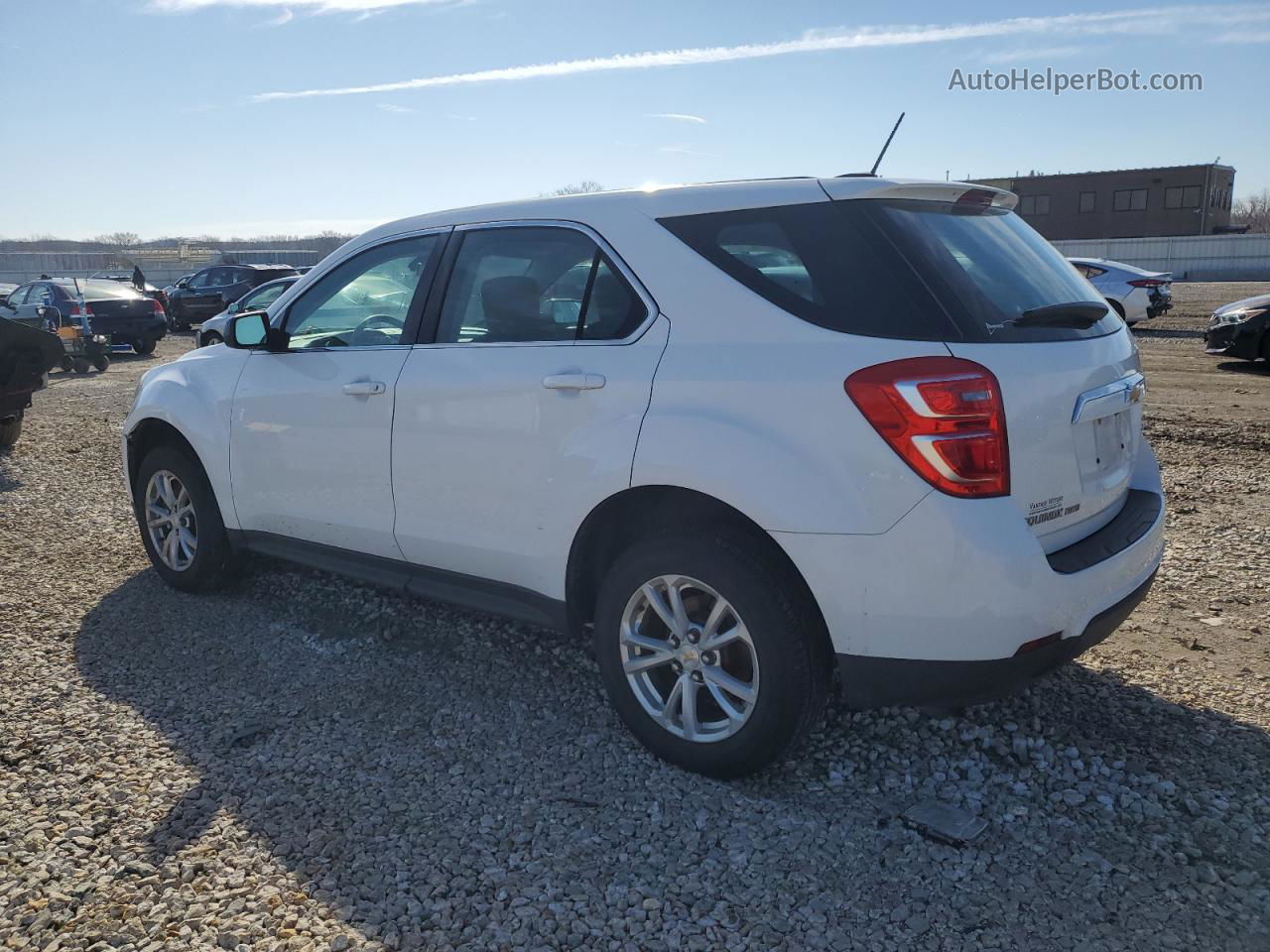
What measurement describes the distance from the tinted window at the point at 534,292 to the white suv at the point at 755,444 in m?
0.01

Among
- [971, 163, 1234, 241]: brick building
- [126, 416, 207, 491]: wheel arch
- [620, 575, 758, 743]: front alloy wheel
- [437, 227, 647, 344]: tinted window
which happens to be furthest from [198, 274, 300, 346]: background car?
[971, 163, 1234, 241]: brick building

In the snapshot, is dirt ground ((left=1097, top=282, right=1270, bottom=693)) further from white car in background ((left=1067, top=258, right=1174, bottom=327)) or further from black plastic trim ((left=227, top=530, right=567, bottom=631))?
white car in background ((left=1067, top=258, right=1174, bottom=327))

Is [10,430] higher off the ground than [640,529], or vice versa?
[640,529]

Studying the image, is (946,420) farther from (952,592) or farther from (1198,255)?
(1198,255)

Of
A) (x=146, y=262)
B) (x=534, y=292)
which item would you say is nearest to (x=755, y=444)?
(x=534, y=292)

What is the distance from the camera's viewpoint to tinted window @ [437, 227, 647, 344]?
356 cm

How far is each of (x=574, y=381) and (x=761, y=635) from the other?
1063 mm

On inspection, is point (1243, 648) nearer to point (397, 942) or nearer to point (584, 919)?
point (584, 919)

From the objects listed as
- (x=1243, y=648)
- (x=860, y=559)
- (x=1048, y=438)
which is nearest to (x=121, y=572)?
(x=860, y=559)

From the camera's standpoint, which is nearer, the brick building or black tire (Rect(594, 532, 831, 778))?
black tire (Rect(594, 532, 831, 778))

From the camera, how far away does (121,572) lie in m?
5.91

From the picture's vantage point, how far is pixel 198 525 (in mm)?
5164

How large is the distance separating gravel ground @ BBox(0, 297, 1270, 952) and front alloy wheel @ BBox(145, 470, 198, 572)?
1.13ft

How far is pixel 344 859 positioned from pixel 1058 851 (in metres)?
2.07
